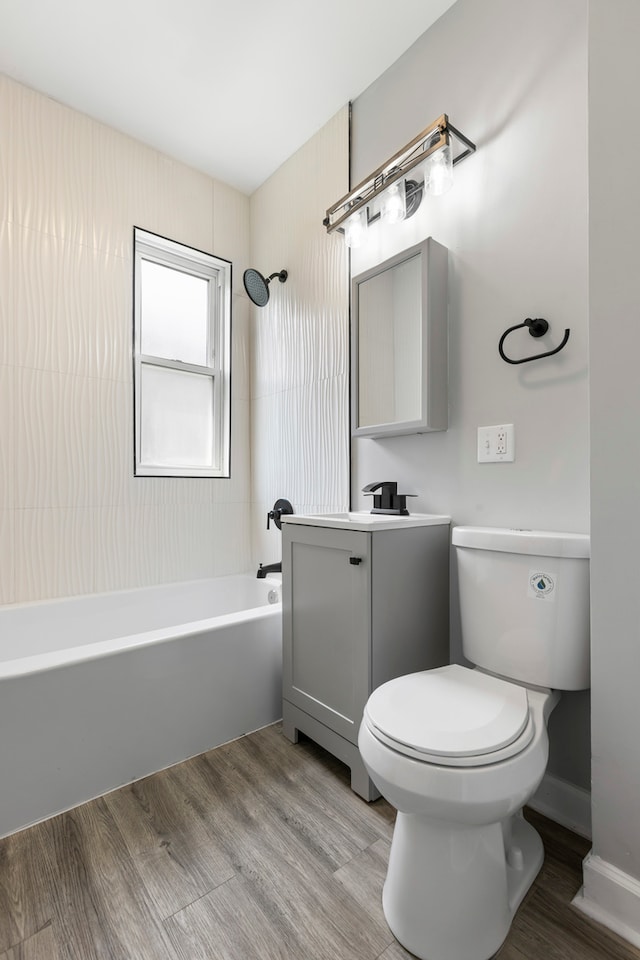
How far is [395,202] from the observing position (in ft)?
5.73

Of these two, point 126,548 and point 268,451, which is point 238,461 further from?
point 126,548

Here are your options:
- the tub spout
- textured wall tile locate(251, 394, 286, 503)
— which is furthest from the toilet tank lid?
textured wall tile locate(251, 394, 286, 503)

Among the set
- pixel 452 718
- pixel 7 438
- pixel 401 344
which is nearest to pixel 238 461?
pixel 7 438

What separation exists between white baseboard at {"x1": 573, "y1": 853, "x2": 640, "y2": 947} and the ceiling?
2613 mm

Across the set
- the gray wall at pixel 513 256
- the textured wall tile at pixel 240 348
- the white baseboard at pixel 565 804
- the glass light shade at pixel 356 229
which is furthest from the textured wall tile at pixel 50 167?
the white baseboard at pixel 565 804

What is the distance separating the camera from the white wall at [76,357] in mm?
1953

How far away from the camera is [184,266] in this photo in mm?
2561

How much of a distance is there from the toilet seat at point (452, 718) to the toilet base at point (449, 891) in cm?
16

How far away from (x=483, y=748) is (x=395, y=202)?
5.79 ft

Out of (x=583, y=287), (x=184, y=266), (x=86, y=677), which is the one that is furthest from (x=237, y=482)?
(x=583, y=287)

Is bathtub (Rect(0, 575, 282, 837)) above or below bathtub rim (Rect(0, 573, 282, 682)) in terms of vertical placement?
below

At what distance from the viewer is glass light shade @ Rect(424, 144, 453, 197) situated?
1.57 metres

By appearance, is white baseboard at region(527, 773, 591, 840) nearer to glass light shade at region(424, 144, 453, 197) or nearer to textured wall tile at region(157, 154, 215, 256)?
glass light shade at region(424, 144, 453, 197)

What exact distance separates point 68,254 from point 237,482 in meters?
Answer: 1.35
